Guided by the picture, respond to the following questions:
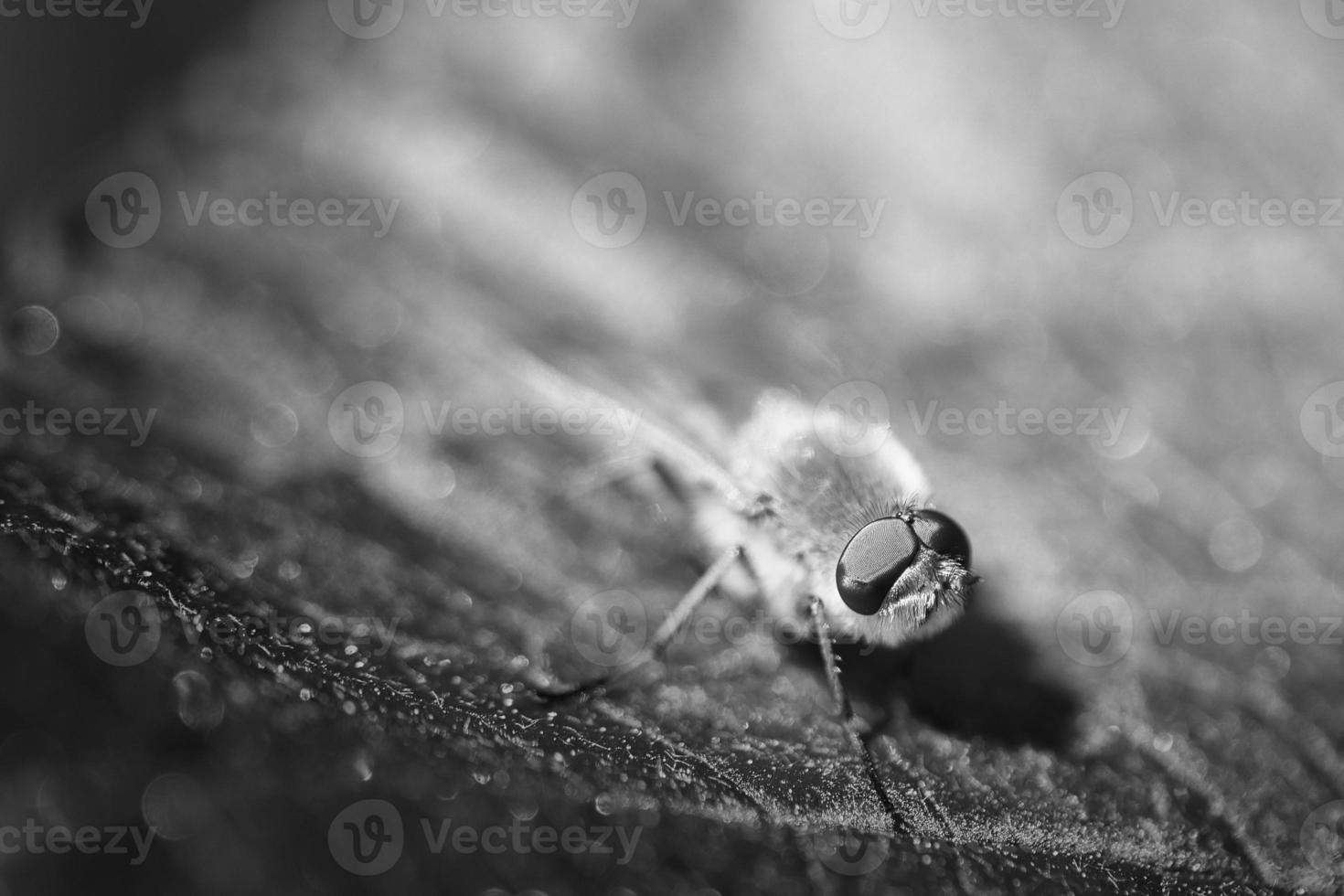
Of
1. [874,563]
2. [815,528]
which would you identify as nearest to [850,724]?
[874,563]

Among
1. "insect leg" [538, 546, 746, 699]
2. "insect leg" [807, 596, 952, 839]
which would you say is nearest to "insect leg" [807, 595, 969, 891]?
"insect leg" [807, 596, 952, 839]

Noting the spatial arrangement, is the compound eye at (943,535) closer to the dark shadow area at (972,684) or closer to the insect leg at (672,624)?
the dark shadow area at (972,684)

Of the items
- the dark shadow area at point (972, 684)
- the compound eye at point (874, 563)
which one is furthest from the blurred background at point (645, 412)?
the compound eye at point (874, 563)

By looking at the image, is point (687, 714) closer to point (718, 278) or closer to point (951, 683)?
point (951, 683)

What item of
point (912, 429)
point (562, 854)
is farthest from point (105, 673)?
point (912, 429)

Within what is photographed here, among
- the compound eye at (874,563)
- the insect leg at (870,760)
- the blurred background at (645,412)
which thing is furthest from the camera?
the compound eye at (874,563)

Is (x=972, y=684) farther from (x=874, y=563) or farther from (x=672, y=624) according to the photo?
(x=672, y=624)

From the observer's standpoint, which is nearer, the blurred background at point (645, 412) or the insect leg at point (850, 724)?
the blurred background at point (645, 412)
